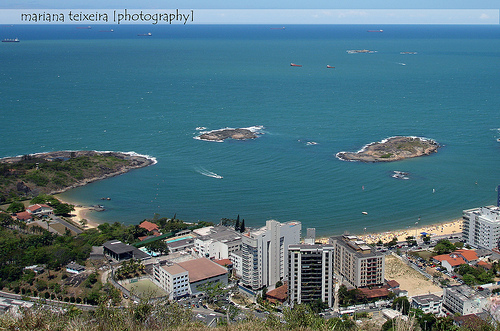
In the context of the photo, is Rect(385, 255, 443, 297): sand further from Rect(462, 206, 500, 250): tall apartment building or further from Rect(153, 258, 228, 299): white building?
Rect(153, 258, 228, 299): white building

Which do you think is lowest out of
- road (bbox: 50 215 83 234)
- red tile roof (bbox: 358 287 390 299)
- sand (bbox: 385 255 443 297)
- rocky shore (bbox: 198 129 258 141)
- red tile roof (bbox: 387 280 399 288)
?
sand (bbox: 385 255 443 297)

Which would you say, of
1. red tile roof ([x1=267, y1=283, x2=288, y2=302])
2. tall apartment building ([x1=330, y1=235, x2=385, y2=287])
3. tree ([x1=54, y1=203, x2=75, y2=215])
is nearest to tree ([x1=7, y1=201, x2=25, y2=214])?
tree ([x1=54, y1=203, x2=75, y2=215])

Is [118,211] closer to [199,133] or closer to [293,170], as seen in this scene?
[293,170]

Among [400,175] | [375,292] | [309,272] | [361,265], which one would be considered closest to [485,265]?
[375,292]

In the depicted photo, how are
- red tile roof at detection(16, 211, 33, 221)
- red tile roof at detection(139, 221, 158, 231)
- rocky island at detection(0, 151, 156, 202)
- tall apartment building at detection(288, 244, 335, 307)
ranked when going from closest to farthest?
tall apartment building at detection(288, 244, 335, 307)
red tile roof at detection(139, 221, 158, 231)
red tile roof at detection(16, 211, 33, 221)
rocky island at detection(0, 151, 156, 202)

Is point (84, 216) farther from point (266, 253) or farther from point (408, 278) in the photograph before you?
point (408, 278)

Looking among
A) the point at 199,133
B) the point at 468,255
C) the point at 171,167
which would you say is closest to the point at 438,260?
the point at 468,255
